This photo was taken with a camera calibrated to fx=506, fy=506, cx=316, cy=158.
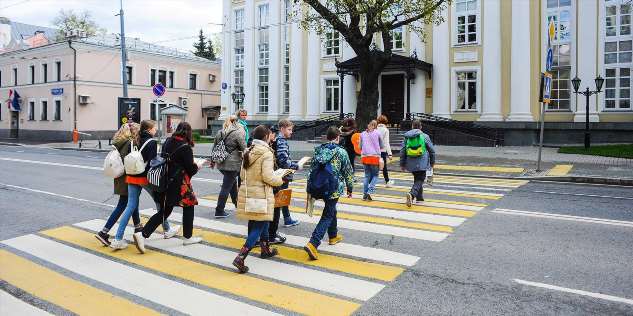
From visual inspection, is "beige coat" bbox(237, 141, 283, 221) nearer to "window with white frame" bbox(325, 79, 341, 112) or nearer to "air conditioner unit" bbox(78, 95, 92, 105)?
"window with white frame" bbox(325, 79, 341, 112)

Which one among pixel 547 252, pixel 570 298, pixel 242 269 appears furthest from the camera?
pixel 547 252

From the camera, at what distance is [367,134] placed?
11.2 metres

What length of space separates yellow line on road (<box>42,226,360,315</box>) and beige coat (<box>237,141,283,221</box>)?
0.70m

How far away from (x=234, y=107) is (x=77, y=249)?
34.6 meters

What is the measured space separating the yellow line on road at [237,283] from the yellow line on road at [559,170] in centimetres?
1173

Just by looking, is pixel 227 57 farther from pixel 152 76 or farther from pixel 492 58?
pixel 492 58

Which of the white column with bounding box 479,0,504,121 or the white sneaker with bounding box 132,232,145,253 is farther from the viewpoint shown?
the white column with bounding box 479,0,504,121

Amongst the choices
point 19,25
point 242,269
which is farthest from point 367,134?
point 19,25

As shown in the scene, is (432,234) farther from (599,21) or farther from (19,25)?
(19,25)

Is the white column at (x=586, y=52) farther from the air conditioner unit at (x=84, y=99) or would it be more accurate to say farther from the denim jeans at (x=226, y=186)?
the air conditioner unit at (x=84, y=99)

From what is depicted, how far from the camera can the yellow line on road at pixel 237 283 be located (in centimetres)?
468

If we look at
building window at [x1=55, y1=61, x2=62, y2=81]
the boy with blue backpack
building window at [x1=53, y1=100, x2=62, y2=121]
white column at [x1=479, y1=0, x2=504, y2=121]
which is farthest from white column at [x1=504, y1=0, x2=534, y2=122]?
building window at [x1=55, y1=61, x2=62, y2=81]

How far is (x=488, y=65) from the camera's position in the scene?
28.8m

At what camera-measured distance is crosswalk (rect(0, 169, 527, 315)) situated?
4777 mm
